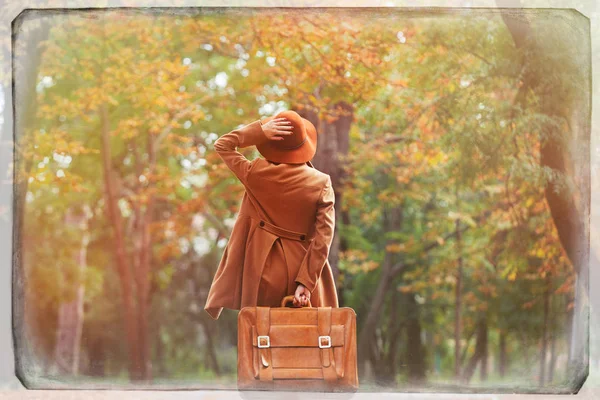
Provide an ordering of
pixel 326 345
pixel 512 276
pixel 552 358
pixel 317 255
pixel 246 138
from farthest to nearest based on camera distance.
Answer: pixel 512 276 < pixel 552 358 < pixel 246 138 < pixel 317 255 < pixel 326 345

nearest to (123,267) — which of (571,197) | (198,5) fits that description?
(198,5)

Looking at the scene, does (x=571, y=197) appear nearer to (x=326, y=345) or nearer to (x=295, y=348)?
(x=326, y=345)

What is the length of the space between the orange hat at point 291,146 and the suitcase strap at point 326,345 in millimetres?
1086

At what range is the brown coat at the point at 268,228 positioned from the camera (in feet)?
17.2

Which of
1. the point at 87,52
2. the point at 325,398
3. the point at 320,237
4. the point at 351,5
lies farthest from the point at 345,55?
the point at 325,398

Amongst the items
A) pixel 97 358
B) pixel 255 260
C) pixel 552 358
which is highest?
pixel 255 260

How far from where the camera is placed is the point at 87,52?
10.0 metres

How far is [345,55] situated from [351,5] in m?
1.05

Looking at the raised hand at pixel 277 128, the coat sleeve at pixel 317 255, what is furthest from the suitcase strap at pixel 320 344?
the raised hand at pixel 277 128

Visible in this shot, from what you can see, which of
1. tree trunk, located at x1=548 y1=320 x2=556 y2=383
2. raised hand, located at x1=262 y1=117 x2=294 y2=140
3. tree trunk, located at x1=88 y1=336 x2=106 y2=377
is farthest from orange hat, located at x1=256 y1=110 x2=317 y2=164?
tree trunk, located at x1=88 y1=336 x2=106 y2=377

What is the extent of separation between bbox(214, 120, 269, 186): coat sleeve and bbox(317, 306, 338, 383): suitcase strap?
1086mm

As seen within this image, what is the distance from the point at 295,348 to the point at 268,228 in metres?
0.87

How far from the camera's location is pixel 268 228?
528 centimetres

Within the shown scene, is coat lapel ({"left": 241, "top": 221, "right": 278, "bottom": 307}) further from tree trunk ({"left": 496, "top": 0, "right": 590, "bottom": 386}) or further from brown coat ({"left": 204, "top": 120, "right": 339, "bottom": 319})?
tree trunk ({"left": 496, "top": 0, "right": 590, "bottom": 386})
